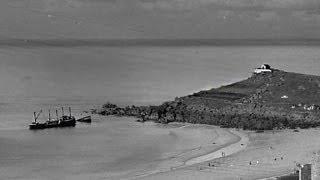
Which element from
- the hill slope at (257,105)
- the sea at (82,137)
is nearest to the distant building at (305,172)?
the sea at (82,137)

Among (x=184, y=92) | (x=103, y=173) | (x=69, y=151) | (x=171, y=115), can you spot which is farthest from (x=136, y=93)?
(x=103, y=173)

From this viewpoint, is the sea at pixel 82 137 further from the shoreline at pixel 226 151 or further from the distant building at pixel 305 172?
the distant building at pixel 305 172

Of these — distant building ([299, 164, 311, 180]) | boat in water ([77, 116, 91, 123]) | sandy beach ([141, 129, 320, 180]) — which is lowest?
sandy beach ([141, 129, 320, 180])

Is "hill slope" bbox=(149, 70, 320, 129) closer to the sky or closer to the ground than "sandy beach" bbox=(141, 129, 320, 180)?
closer to the sky

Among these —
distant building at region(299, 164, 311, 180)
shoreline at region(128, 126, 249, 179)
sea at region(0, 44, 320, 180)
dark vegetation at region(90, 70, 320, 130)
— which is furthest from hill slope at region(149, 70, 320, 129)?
distant building at region(299, 164, 311, 180)

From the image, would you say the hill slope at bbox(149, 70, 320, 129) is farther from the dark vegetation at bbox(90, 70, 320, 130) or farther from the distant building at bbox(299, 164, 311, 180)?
the distant building at bbox(299, 164, 311, 180)

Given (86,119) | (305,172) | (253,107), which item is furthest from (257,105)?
(305,172)

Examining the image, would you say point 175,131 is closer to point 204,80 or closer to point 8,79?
point 204,80
